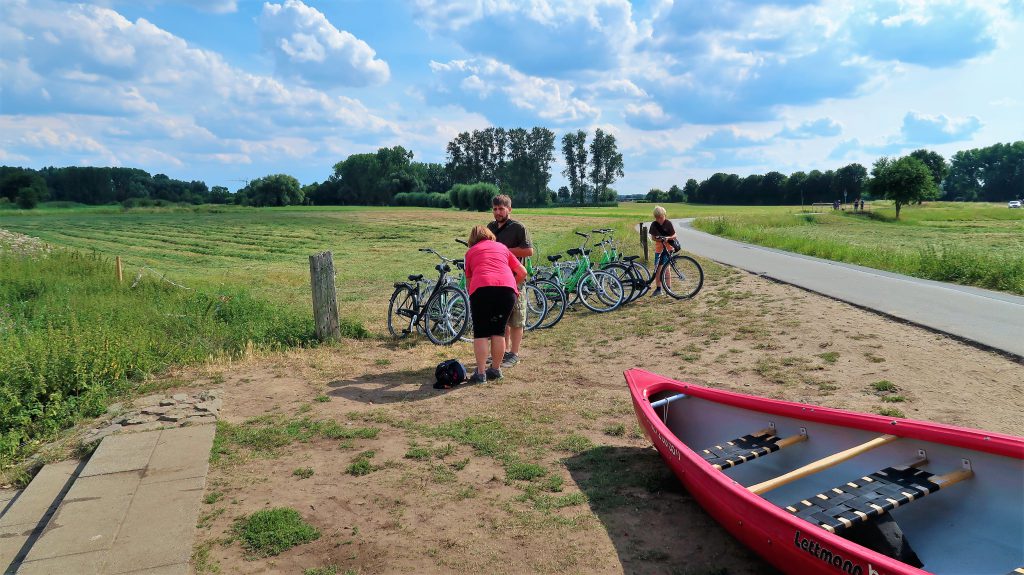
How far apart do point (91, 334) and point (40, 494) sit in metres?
3.23

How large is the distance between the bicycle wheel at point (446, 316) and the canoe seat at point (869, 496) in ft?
19.5

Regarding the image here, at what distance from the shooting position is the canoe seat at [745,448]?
380 centimetres

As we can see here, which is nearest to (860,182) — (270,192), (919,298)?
(270,192)

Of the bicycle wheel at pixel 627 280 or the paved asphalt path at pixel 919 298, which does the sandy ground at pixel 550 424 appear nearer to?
the paved asphalt path at pixel 919 298

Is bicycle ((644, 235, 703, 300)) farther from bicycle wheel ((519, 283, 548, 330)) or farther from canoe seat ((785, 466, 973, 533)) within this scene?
canoe seat ((785, 466, 973, 533))

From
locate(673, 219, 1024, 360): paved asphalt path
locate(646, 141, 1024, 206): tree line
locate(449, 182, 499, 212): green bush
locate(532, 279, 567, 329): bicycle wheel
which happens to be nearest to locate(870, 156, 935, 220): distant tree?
locate(646, 141, 1024, 206): tree line

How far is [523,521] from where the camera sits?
378cm

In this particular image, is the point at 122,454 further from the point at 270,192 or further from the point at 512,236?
the point at 270,192

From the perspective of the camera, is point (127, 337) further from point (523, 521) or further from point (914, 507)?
point (914, 507)

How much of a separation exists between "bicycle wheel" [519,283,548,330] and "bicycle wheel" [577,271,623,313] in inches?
61.6

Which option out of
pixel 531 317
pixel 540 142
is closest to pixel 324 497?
pixel 531 317

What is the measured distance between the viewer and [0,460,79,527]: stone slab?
399cm

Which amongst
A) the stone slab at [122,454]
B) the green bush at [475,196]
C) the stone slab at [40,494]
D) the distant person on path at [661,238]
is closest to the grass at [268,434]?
the stone slab at [122,454]

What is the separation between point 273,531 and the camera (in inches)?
145
